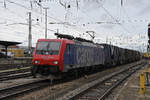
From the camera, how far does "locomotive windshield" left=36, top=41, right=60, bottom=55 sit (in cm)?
1320

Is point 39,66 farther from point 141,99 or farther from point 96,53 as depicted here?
point 96,53

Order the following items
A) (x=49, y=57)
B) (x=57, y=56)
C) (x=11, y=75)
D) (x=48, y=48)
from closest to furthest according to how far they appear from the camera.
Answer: (x=57, y=56) → (x=49, y=57) → (x=48, y=48) → (x=11, y=75)

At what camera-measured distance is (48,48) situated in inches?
531

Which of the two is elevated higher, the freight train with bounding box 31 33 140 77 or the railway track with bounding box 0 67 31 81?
the freight train with bounding box 31 33 140 77

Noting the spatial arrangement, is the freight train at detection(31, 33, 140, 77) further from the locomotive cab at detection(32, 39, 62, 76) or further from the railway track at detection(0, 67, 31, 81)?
the railway track at detection(0, 67, 31, 81)

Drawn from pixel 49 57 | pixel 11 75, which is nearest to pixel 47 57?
pixel 49 57

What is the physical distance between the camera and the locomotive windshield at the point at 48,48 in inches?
520

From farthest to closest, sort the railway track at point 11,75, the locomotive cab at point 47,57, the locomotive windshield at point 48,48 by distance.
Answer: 1. the railway track at point 11,75
2. the locomotive windshield at point 48,48
3. the locomotive cab at point 47,57

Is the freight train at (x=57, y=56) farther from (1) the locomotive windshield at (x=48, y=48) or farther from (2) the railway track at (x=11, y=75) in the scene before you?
(2) the railway track at (x=11, y=75)

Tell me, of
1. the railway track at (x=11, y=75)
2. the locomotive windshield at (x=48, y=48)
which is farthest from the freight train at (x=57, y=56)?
the railway track at (x=11, y=75)

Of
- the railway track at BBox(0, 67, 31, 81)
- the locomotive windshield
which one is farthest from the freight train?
the railway track at BBox(0, 67, 31, 81)

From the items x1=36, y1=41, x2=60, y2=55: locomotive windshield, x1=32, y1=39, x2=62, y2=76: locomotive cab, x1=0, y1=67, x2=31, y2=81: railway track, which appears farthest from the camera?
x1=0, y1=67, x2=31, y2=81: railway track

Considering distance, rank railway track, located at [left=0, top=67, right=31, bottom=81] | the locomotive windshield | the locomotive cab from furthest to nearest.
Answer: railway track, located at [left=0, top=67, right=31, bottom=81], the locomotive windshield, the locomotive cab

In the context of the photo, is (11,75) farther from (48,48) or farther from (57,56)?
(57,56)
